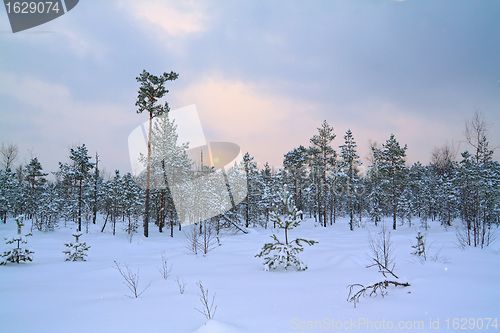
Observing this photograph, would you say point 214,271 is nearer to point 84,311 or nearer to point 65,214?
point 84,311

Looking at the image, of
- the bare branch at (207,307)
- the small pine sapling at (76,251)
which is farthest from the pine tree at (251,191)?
the bare branch at (207,307)

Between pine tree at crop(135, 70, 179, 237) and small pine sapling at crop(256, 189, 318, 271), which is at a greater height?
pine tree at crop(135, 70, 179, 237)

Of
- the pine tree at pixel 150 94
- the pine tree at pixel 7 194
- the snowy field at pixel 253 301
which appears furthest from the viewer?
the pine tree at pixel 7 194

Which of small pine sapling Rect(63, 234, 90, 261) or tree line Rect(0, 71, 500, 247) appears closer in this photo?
small pine sapling Rect(63, 234, 90, 261)

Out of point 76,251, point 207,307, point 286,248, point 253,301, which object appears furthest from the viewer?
point 76,251

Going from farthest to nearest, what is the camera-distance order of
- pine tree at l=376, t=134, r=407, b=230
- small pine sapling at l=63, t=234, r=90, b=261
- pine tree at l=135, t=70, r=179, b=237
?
pine tree at l=376, t=134, r=407, b=230
pine tree at l=135, t=70, r=179, b=237
small pine sapling at l=63, t=234, r=90, b=261

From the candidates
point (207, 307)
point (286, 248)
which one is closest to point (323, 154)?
point (286, 248)

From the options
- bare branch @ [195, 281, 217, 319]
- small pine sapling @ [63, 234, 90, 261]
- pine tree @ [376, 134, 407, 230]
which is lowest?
small pine sapling @ [63, 234, 90, 261]

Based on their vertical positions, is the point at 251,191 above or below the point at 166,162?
below

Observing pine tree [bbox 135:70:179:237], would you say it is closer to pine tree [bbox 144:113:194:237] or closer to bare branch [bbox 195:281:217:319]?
pine tree [bbox 144:113:194:237]

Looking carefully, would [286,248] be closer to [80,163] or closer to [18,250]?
[18,250]

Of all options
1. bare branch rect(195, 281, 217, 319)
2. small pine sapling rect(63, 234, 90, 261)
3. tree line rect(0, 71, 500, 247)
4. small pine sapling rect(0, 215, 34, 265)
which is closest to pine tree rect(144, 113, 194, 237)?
tree line rect(0, 71, 500, 247)

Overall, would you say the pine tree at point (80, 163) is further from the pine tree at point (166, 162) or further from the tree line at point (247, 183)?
the pine tree at point (166, 162)

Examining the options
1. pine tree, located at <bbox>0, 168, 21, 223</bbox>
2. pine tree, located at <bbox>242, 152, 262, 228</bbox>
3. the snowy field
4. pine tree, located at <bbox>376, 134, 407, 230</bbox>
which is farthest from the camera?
pine tree, located at <bbox>242, 152, 262, 228</bbox>
